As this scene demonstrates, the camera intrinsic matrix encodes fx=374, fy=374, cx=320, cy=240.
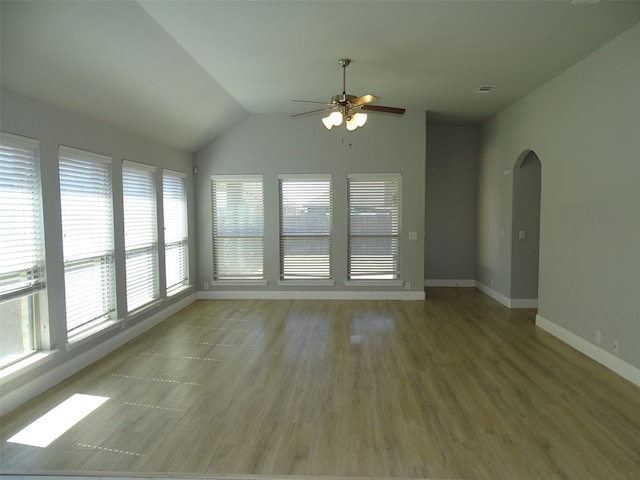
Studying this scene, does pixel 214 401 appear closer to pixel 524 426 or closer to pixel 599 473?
pixel 524 426

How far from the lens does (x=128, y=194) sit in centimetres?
466

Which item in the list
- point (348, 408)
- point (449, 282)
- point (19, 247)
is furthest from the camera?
point (449, 282)

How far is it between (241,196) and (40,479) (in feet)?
16.3

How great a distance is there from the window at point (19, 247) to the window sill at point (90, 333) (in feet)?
1.13

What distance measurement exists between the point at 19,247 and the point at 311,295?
4.37 meters

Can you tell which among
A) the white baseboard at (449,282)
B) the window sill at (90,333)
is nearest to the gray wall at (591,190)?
the white baseboard at (449,282)

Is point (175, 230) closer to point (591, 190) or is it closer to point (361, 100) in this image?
point (361, 100)

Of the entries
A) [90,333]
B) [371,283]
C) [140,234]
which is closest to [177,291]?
[140,234]

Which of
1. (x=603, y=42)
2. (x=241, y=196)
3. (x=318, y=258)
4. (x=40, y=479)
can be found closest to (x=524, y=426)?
(x=40, y=479)

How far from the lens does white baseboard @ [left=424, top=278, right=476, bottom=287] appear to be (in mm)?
7573

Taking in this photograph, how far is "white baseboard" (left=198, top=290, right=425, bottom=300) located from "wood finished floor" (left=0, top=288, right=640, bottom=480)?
1639 mm

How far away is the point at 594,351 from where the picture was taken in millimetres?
3889

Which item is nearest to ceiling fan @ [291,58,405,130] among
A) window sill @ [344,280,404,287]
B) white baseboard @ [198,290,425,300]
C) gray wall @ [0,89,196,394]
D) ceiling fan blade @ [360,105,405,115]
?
ceiling fan blade @ [360,105,405,115]

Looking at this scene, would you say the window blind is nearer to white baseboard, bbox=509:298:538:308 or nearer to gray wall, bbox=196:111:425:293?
gray wall, bbox=196:111:425:293
